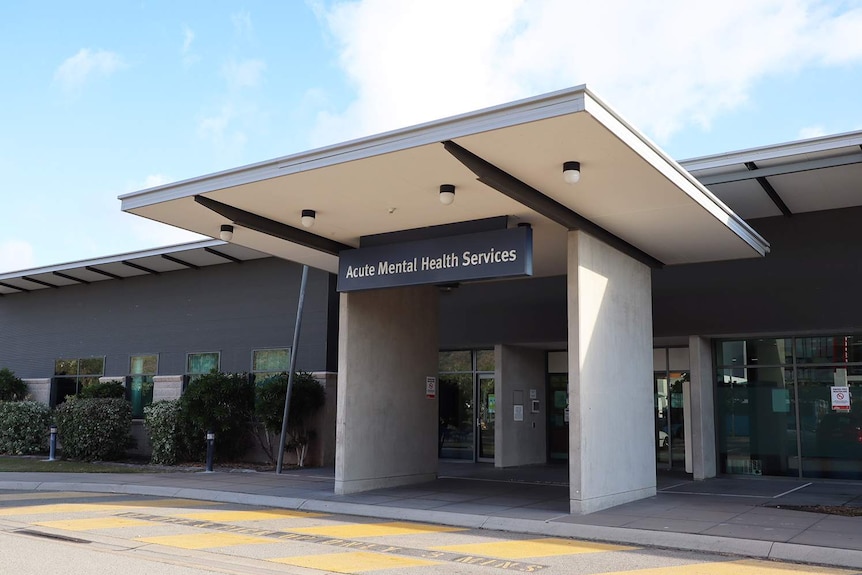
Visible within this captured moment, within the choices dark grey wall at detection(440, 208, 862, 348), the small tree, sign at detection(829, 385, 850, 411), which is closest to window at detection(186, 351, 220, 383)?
the small tree

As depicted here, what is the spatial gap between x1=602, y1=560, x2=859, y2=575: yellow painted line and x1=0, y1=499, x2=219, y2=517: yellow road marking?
25.9 ft

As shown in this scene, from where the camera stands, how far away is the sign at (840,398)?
15.3m

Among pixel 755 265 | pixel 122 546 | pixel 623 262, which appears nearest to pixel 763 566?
pixel 623 262

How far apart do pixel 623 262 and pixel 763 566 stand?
245 inches

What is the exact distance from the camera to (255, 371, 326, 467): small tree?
18.5 m

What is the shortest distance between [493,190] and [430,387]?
19.7 feet

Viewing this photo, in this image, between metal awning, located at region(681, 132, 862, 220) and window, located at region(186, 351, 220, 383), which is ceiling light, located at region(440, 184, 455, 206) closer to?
metal awning, located at region(681, 132, 862, 220)

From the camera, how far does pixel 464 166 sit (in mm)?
10172

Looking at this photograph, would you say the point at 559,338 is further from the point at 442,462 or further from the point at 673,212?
the point at 673,212

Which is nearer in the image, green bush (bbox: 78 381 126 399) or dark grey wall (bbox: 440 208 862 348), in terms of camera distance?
dark grey wall (bbox: 440 208 862 348)

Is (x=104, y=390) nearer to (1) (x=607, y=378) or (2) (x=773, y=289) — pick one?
(1) (x=607, y=378)

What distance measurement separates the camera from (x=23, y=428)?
2308 centimetres

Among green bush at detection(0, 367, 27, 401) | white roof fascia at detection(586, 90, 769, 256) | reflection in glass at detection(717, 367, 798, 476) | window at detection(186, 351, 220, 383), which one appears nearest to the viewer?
white roof fascia at detection(586, 90, 769, 256)

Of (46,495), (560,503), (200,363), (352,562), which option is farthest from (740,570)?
(200,363)
